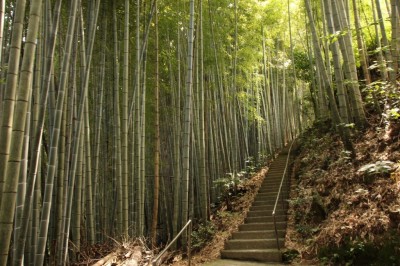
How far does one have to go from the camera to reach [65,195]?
3.79 meters

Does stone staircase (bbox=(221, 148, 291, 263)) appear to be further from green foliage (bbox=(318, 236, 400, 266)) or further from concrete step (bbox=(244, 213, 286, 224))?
green foliage (bbox=(318, 236, 400, 266))

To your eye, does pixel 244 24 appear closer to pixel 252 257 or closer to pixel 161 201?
pixel 161 201

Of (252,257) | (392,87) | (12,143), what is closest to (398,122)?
(392,87)

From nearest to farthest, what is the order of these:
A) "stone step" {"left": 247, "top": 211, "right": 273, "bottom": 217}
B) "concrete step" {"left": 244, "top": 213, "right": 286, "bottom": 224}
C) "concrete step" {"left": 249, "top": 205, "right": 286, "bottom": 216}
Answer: "concrete step" {"left": 244, "top": 213, "right": 286, "bottom": 224} < "concrete step" {"left": 249, "top": 205, "right": 286, "bottom": 216} < "stone step" {"left": 247, "top": 211, "right": 273, "bottom": 217}

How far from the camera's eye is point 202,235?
20.6ft

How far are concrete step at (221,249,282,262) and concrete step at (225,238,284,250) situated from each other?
0.20 metres

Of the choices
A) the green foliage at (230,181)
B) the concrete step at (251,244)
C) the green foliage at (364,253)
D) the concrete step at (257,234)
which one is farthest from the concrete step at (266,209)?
the green foliage at (364,253)

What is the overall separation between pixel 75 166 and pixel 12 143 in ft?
5.77

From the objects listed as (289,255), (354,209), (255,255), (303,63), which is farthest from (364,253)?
(303,63)

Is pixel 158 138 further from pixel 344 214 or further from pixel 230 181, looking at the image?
pixel 344 214

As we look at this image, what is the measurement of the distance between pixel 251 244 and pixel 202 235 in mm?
1219

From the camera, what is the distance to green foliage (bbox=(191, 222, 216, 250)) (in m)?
6.08

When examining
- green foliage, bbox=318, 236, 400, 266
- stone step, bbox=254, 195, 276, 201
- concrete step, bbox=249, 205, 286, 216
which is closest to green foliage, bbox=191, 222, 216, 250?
concrete step, bbox=249, 205, 286, 216

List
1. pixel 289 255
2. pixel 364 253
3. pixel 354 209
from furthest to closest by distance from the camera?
pixel 289 255, pixel 354 209, pixel 364 253
